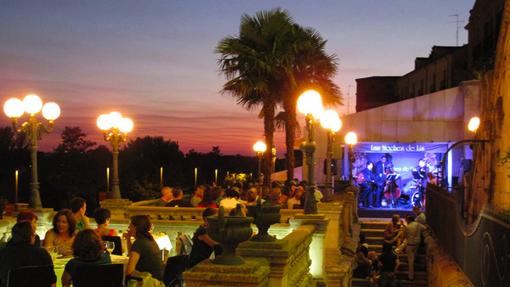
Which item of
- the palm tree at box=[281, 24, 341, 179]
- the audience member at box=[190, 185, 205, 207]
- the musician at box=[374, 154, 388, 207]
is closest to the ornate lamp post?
the audience member at box=[190, 185, 205, 207]

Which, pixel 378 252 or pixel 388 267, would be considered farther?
pixel 378 252

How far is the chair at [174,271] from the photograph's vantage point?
8.05 meters

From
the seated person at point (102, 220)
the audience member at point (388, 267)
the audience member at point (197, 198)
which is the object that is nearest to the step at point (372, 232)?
the audience member at point (388, 267)

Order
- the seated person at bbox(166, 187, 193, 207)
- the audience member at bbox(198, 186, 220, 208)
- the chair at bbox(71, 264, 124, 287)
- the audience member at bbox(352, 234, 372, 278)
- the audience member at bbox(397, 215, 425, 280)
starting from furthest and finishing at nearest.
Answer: the audience member at bbox(397, 215, 425, 280)
the audience member at bbox(352, 234, 372, 278)
the seated person at bbox(166, 187, 193, 207)
the audience member at bbox(198, 186, 220, 208)
the chair at bbox(71, 264, 124, 287)

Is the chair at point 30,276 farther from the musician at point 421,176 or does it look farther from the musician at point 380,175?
the musician at point 421,176

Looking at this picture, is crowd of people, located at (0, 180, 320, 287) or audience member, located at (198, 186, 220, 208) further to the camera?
audience member, located at (198, 186, 220, 208)

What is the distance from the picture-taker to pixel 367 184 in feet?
95.3

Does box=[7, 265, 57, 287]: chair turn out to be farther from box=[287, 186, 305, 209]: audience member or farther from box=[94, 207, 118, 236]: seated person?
box=[287, 186, 305, 209]: audience member

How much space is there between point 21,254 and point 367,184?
915 inches

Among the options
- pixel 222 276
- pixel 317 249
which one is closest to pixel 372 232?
pixel 317 249

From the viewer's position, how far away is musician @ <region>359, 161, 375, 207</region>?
95.0 feet

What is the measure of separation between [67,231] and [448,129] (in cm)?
2360

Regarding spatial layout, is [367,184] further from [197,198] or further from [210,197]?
[210,197]

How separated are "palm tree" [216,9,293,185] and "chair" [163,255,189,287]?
1829 cm
